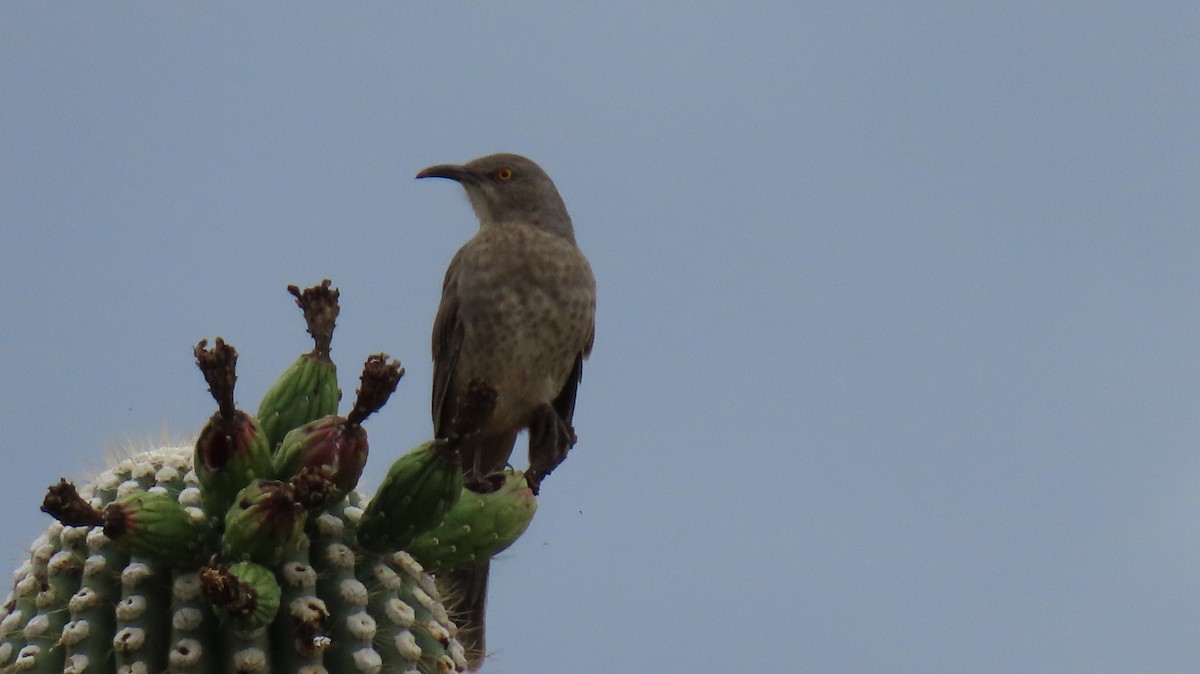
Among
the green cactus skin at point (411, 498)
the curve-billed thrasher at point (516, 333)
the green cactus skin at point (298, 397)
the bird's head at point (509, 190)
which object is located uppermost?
the bird's head at point (509, 190)

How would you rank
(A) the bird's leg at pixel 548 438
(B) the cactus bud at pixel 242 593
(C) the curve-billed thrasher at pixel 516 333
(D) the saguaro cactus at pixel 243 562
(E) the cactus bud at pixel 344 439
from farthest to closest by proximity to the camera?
(C) the curve-billed thrasher at pixel 516 333 < (A) the bird's leg at pixel 548 438 < (E) the cactus bud at pixel 344 439 < (D) the saguaro cactus at pixel 243 562 < (B) the cactus bud at pixel 242 593

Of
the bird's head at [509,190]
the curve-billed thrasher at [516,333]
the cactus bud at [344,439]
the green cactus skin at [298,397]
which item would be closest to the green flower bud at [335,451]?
the cactus bud at [344,439]

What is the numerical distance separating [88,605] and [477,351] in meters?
4.37

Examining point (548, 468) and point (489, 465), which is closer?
point (548, 468)

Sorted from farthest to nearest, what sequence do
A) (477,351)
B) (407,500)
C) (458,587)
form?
(477,351), (458,587), (407,500)

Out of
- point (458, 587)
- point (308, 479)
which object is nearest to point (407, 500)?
point (308, 479)

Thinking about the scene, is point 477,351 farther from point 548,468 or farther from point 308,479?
point 308,479

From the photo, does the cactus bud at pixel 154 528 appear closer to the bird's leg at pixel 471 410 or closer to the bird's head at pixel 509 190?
the bird's leg at pixel 471 410

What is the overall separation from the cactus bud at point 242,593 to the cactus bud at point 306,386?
2.18 feet

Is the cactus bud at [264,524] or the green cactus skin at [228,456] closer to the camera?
the cactus bud at [264,524]

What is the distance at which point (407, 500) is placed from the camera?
10.0ft

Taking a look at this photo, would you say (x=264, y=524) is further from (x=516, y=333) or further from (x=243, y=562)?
(x=516, y=333)

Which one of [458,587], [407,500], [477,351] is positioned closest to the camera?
[407,500]

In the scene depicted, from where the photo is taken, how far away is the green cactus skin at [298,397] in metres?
3.51
